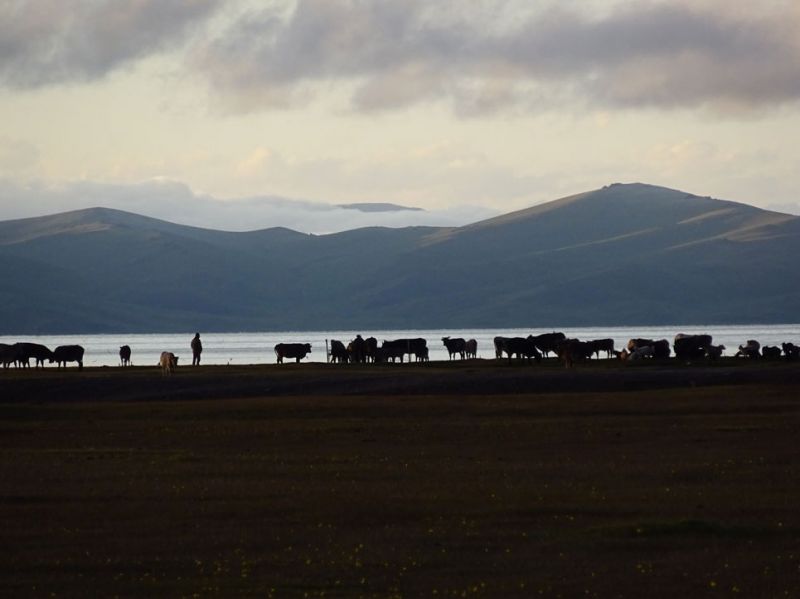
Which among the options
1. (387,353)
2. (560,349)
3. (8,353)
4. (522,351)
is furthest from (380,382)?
(8,353)

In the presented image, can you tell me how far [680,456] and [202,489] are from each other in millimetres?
9808

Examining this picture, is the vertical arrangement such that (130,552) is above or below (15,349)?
below

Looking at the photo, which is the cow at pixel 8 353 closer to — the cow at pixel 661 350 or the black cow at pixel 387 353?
the black cow at pixel 387 353

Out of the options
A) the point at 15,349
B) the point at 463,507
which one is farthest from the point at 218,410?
the point at 15,349

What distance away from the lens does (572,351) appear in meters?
68.9

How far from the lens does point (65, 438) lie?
36.8 m

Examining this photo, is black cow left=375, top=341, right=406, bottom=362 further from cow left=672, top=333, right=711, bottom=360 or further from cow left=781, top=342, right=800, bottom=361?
cow left=781, top=342, right=800, bottom=361

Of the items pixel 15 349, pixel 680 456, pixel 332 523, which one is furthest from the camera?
pixel 15 349

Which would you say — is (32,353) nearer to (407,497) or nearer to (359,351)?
(359,351)

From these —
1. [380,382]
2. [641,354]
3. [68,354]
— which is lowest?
[380,382]

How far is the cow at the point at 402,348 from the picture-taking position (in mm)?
80562

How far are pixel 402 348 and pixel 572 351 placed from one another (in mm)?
15022

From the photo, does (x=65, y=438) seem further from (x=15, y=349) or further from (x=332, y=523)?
(x=15, y=349)

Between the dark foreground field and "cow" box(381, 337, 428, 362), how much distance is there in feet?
105
